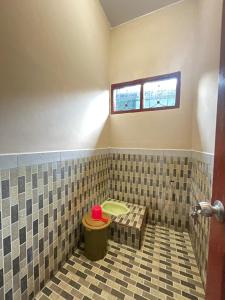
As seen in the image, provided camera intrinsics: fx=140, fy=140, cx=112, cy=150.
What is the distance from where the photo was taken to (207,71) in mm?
1219

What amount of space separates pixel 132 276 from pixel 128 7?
9.51ft

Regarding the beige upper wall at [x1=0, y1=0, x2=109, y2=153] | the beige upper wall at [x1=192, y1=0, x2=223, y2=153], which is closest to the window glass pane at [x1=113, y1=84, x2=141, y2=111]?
the beige upper wall at [x1=0, y1=0, x2=109, y2=153]

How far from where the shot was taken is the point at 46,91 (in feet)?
3.48

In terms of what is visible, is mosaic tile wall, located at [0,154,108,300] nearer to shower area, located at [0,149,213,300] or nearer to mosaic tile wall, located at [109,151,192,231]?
shower area, located at [0,149,213,300]

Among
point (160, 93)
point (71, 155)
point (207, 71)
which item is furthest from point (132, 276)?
point (160, 93)

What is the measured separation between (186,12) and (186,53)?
48 centimetres

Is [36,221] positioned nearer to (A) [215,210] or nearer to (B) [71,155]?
(B) [71,155]

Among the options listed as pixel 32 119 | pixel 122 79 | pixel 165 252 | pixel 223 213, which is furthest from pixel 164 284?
pixel 122 79

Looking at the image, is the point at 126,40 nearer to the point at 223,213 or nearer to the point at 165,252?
the point at 223,213

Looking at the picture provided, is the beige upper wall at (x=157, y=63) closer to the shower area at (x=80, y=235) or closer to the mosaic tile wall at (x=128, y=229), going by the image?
the shower area at (x=80, y=235)

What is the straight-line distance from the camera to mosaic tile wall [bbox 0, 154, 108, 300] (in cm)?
80

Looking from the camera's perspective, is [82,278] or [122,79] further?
[122,79]

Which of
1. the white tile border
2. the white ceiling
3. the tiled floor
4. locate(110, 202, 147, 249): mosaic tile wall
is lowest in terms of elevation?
the tiled floor

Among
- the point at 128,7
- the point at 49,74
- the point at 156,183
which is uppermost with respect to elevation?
the point at 128,7
